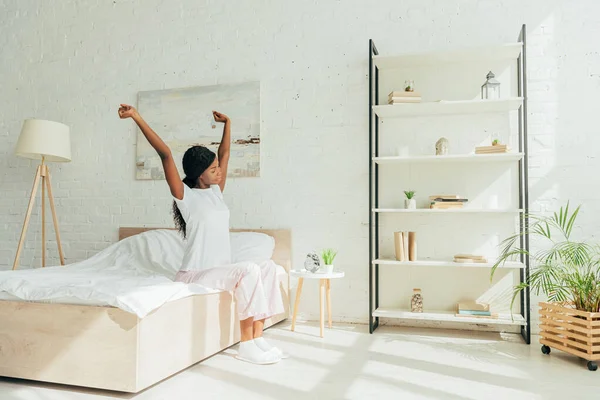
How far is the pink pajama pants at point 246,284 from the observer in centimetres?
278

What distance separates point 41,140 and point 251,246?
201 centimetres

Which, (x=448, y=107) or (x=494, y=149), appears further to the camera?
(x=448, y=107)

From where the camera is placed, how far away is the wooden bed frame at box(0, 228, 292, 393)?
86.7 inches

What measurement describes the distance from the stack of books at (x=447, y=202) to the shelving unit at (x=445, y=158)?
37 mm

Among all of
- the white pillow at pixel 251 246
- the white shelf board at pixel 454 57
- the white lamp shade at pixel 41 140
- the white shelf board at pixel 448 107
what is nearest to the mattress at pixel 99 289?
the white pillow at pixel 251 246

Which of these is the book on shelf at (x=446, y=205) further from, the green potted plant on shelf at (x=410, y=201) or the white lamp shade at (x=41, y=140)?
the white lamp shade at (x=41, y=140)

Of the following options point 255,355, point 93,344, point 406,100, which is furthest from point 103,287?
point 406,100

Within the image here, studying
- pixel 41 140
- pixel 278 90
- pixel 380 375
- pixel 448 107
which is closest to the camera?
pixel 380 375

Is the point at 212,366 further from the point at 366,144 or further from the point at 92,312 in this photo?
the point at 366,144

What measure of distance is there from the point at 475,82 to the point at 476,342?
1815 mm

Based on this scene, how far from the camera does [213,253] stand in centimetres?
302

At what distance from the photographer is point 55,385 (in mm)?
2371

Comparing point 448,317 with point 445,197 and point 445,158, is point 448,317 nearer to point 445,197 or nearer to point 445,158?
point 445,197

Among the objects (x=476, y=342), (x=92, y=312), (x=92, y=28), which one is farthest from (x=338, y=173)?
(x=92, y=28)
